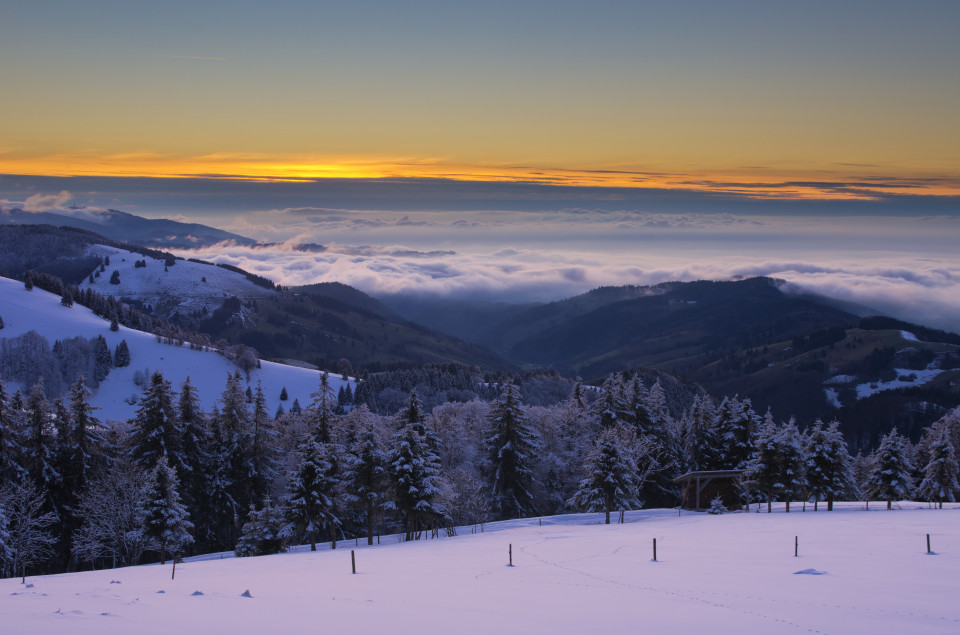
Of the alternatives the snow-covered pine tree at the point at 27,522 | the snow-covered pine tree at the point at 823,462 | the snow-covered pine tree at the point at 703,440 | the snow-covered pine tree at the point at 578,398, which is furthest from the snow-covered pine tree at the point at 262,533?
the snow-covered pine tree at the point at 703,440

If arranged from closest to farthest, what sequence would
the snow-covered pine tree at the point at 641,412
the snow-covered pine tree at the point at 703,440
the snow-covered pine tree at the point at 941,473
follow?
1. the snow-covered pine tree at the point at 941,473
2. the snow-covered pine tree at the point at 703,440
3. the snow-covered pine tree at the point at 641,412

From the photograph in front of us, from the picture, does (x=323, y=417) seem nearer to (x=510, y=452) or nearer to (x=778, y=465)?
(x=510, y=452)

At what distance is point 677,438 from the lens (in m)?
84.1

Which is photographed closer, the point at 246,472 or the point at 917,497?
the point at 246,472

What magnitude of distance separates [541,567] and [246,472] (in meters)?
39.7

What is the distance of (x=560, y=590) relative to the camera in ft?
88.8

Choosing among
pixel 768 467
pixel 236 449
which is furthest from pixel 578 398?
pixel 236 449

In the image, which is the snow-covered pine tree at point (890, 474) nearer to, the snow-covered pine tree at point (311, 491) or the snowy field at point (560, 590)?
the snowy field at point (560, 590)

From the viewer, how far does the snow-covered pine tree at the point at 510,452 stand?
230ft

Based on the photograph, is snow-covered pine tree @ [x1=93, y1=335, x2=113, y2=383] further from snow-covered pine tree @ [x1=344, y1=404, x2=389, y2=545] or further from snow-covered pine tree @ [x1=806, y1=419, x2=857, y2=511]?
snow-covered pine tree @ [x1=806, y1=419, x2=857, y2=511]

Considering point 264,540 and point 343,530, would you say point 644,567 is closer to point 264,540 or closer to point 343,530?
point 264,540

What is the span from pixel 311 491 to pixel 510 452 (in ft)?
74.2

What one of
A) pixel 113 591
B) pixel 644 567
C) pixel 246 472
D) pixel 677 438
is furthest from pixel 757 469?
pixel 113 591

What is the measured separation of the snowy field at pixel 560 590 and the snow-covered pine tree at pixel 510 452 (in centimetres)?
2664
